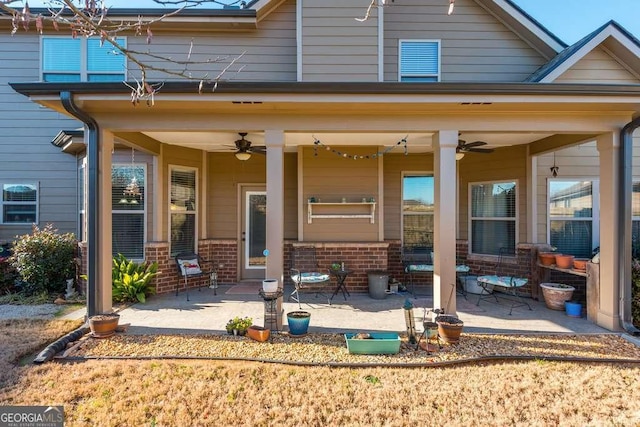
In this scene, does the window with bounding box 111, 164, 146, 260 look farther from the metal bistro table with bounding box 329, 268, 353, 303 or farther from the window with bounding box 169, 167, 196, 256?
the metal bistro table with bounding box 329, 268, 353, 303

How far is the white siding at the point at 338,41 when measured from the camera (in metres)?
6.20

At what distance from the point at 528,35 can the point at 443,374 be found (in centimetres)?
710

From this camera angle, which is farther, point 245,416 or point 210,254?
point 210,254

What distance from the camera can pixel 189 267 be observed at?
6418 mm

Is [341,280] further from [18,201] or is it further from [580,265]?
[18,201]

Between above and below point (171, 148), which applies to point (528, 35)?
above

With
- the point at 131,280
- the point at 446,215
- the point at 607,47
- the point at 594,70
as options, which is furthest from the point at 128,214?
the point at 607,47

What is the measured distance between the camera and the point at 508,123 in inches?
173

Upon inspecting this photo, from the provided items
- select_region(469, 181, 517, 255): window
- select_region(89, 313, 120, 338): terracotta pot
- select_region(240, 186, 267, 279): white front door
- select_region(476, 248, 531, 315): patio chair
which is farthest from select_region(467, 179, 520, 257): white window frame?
select_region(89, 313, 120, 338): terracotta pot

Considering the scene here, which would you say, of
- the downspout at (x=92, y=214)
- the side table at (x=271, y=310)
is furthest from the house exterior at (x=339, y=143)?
the side table at (x=271, y=310)

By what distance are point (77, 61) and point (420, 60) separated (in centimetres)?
716

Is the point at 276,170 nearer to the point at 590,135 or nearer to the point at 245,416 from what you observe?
the point at 245,416

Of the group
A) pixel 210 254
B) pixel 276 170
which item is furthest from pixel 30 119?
pixel 276 170

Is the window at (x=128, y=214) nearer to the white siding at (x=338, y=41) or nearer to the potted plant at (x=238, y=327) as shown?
the potted plant at (x=238, y=327)
